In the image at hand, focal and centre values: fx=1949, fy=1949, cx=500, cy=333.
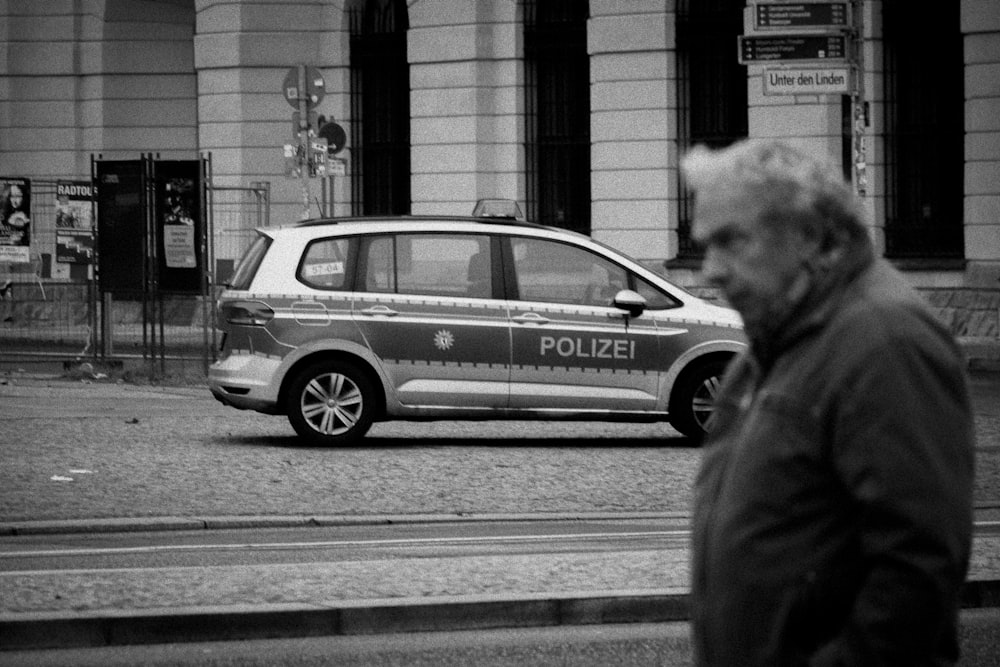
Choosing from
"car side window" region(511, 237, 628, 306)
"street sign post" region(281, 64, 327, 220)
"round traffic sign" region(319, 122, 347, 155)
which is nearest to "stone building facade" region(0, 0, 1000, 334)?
"round traffic sign" region(319, 122, 347, 155)

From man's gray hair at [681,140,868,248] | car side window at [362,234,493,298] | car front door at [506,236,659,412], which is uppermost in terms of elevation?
man's gray hair at [681,140,868,248]

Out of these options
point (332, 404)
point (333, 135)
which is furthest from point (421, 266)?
point (333, 135)

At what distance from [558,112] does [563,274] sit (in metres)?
15.1

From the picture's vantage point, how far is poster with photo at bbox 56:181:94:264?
2273 centimetres

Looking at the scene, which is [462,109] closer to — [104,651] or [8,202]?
[8,202]

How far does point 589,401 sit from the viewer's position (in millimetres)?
13672

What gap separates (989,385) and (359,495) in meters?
10.8

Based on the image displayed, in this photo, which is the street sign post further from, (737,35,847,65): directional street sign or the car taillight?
the car taillight

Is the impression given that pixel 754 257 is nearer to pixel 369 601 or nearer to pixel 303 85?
pixel 369 601

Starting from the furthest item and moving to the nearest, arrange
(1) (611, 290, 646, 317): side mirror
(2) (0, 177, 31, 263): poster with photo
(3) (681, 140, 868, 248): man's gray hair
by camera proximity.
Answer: (2) (0, 177, 31, 263): poster with photo → (1) (611, 290, 646, 317): side mirror → (3) (681, 140, 868, 248): man's gray hair

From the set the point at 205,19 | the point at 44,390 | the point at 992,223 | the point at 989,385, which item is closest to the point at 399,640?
the point at 44,390

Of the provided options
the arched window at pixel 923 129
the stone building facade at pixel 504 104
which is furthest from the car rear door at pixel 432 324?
the arched window at pixel 923 129

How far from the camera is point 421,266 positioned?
1384 cm

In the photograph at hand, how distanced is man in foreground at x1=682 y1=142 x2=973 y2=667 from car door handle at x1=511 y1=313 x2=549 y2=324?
10.8m
